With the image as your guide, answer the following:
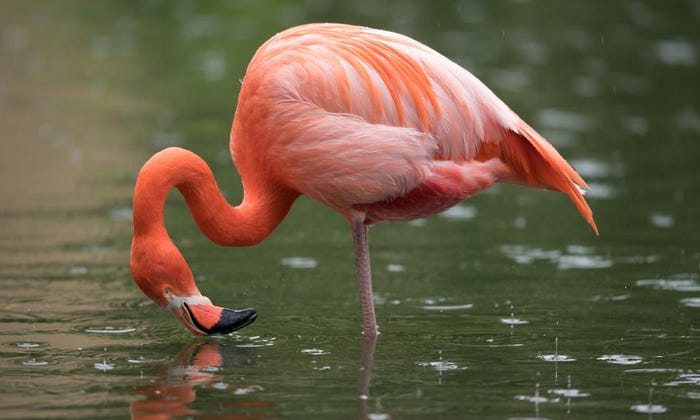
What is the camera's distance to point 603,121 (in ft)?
47.7

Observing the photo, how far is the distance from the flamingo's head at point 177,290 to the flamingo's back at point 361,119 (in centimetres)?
72

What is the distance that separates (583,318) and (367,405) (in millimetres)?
2144

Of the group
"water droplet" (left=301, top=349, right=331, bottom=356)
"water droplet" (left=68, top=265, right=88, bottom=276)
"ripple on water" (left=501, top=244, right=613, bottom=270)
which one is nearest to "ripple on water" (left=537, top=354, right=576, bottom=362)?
"water droplet" (left=301, top=349, right=331, bottom=356)

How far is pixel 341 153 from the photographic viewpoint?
23.3 feet

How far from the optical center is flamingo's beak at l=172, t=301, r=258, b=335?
279 inches

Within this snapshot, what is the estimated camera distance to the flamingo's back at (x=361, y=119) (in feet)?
23.4

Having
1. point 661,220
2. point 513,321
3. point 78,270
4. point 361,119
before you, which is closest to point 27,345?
point 78,270

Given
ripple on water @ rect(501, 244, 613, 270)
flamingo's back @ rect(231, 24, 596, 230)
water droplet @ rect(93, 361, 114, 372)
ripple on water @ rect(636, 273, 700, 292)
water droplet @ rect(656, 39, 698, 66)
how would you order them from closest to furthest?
1. water droplet @ rect(93, 361, 114, 372)
2. flamingo's back @ rect(231, 24, 596, 230)
3. ripple on water @ rect(636, 273, 700, 292)
4. ripple on water @ rect(501, 244, 613, 270)
5. water droplet @ rect(656, 39, 698, 66)

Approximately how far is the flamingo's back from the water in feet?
3.01

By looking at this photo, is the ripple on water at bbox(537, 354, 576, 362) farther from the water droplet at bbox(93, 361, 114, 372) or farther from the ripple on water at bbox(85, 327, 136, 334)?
the ripple on water at bbox(85, 327, 136, 334)

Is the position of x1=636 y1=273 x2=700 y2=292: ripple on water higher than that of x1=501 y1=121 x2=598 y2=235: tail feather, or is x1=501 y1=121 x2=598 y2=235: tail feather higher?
x1=501 y1=121 x2=598 y2=235: tail feather

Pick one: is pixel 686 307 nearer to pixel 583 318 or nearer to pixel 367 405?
pixel 583 318

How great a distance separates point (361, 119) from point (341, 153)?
22 cm

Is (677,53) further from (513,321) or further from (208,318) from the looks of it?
(208,318)
